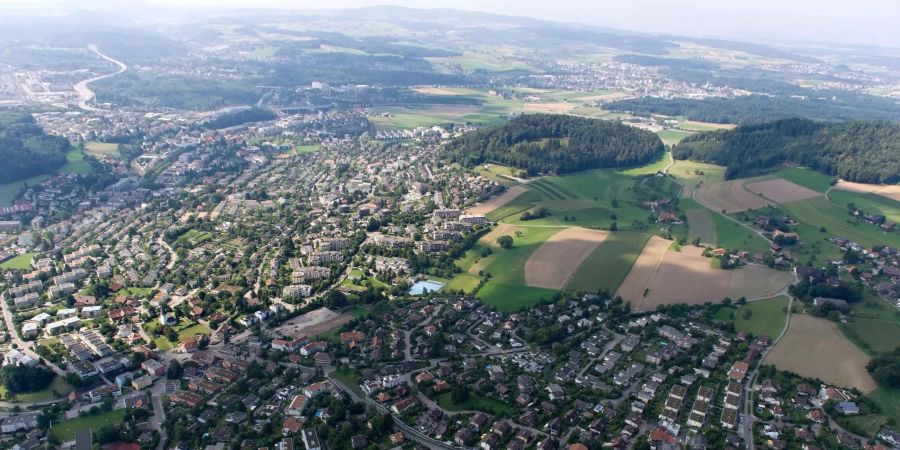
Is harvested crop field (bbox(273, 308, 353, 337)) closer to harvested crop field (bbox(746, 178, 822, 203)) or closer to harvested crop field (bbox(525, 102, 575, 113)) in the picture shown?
harvested crop field (bbox(746, 178, 822, 203))

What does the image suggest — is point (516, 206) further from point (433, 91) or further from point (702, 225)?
point (433, 91)

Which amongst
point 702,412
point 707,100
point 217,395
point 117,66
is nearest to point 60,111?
point 117,66

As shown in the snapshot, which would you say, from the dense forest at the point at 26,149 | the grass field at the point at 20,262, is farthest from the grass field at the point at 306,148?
the grass field at the point at 20,262

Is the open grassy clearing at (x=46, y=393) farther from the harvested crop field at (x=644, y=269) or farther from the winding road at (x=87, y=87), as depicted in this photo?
the winding road at (x=87, y=87)

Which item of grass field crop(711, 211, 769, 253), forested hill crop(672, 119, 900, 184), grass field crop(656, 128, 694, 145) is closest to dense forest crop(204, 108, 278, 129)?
grass field crop(656, 128, 694, 145)

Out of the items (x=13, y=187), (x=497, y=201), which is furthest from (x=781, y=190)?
(x=13, y=187)
